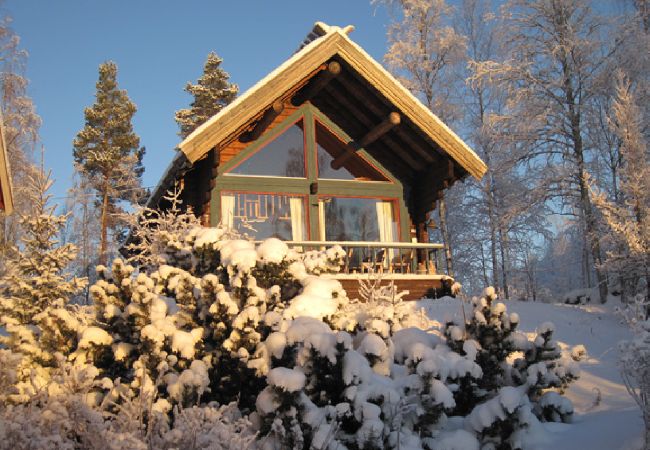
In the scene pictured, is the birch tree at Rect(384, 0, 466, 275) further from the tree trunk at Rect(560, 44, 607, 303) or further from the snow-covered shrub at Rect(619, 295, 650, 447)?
the snow-covered shrub at Rect(619, 295, 650, 447)

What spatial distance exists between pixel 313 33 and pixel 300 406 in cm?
1090

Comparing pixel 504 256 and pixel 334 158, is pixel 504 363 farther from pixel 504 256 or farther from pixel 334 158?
pixel 504 256

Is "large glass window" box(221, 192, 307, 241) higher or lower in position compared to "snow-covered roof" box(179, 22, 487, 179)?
lower

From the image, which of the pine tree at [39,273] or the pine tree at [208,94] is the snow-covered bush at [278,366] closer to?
the pine tree at [39,273]

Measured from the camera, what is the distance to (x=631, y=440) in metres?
4.36

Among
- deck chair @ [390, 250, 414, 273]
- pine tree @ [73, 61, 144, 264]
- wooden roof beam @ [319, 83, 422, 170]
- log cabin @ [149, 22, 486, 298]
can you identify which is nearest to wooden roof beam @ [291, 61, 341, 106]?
log cabin @ [149, 22, 486, 298]

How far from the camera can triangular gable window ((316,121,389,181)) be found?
1363 cm

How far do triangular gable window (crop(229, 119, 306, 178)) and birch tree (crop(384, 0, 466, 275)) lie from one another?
1024 centimetres

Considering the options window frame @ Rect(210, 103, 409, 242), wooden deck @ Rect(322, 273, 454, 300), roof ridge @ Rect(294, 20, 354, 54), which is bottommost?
wooden deck @ Rect(322, 273, 454, 300)

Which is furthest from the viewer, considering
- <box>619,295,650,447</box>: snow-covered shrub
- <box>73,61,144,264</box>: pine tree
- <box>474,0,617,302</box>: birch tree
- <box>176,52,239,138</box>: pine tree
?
<box>176,52,239,138</box>: pine tree

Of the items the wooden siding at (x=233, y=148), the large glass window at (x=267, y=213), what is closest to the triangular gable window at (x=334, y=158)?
the large glass window at (x=267, y=213)

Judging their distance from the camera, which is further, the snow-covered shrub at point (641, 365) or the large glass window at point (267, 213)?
the large glass window at point (267, 213)

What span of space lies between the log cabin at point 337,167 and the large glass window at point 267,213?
2cm

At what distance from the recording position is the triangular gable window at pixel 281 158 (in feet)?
42.3
